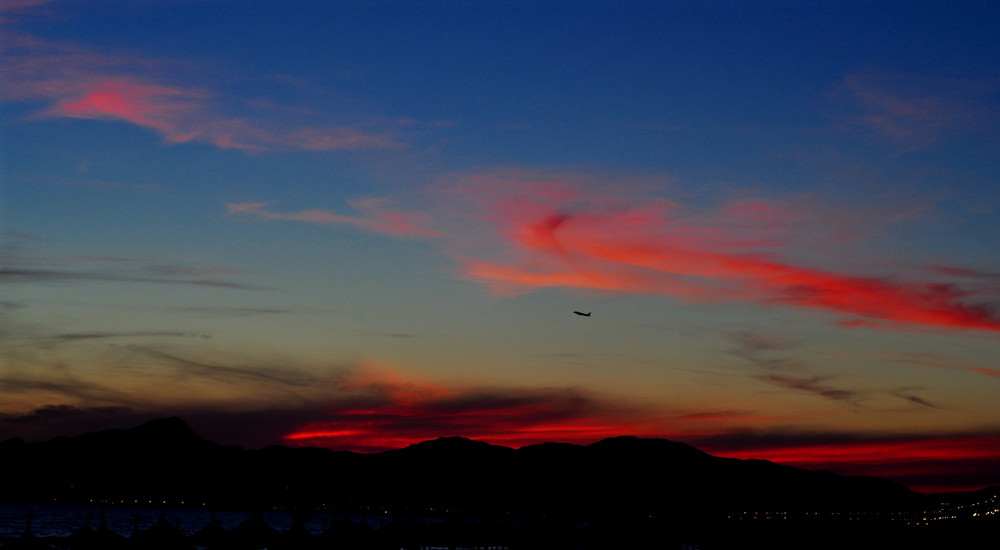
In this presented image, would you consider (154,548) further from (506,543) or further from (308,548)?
(506,543)

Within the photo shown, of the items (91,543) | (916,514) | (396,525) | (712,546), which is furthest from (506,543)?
(916,514)

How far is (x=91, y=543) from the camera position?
64.3 meters

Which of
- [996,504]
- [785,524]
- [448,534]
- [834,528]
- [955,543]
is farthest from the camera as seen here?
[996,504]

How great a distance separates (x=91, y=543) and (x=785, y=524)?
116 m

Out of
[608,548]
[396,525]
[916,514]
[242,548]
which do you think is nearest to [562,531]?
[608,548]

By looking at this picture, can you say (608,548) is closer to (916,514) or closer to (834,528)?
(834,528)

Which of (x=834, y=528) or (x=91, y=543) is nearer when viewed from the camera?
(x=91, y=543)

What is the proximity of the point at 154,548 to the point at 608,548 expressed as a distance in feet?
188

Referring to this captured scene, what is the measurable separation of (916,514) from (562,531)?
105 meters

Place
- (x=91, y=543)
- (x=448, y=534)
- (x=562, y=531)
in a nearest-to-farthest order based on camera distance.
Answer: (x=91, y=543) → (x=562, y=531) → (x=448, y=534)

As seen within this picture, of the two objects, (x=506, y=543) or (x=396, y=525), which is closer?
(x=396, y=525)

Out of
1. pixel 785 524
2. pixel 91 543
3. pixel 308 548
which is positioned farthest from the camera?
pixel 785 524

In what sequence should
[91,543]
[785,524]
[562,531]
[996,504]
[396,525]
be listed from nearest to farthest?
1. [91,543]
2. [396,525]
3. [562,531]
4. [785,524]
5. [996,504]

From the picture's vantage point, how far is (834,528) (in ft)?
467
